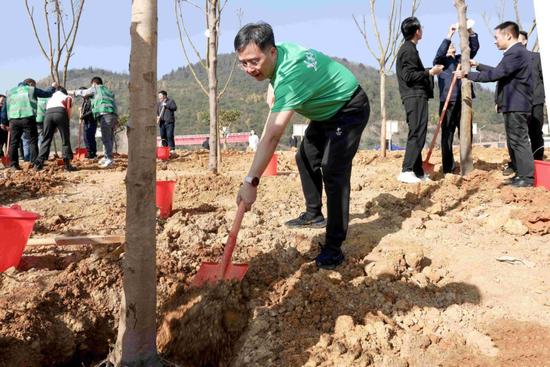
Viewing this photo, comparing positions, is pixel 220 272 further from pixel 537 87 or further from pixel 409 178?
pixel 537 87

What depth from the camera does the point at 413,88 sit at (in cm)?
495

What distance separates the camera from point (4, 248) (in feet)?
8.02

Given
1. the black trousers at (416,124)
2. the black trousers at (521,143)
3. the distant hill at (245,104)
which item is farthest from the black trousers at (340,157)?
the distant hill at (245,104)

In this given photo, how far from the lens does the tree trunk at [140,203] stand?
2000mm

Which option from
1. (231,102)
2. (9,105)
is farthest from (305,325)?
(231,102)

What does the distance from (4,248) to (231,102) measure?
7562 cm

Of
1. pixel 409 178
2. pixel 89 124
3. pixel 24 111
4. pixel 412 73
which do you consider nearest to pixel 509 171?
pixel 409 178

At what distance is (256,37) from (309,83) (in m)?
0.38

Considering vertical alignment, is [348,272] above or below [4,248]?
below

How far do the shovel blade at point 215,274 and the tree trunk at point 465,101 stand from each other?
3.31 metres

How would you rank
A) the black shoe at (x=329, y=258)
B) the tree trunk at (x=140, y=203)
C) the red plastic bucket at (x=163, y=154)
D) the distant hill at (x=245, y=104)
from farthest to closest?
the distant hill at (x=245, y=104) → the red plastic bucket at (x=163, y=154) → the black shoe at (x=329, y=258) → the tree trunk at (x=140, y=203)

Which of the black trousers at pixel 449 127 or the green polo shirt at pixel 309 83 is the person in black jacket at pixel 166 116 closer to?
the black trousers at pixel 449 127

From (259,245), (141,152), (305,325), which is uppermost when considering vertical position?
(141,152)

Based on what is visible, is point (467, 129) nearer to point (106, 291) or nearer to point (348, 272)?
point (348, 272)
